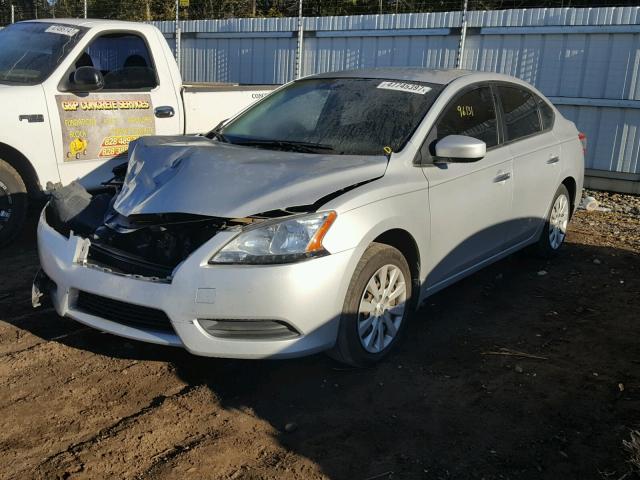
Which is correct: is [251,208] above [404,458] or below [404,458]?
above

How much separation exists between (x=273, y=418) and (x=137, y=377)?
2.91 ft

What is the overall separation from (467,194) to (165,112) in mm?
3365

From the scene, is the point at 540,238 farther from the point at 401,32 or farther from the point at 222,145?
the point at 401,32

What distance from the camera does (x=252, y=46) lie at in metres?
13.2

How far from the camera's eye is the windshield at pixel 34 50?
6.06 meters

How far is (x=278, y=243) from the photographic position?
347 centimetres

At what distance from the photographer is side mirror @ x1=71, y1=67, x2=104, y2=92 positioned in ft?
19.5

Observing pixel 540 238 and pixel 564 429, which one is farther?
pixel 540 238

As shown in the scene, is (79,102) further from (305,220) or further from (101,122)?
(305,220)

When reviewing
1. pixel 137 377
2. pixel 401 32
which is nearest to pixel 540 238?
pixel 137 377

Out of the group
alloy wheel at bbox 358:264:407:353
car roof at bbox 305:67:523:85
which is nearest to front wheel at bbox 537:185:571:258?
car roof at bbox 305:67:523:85

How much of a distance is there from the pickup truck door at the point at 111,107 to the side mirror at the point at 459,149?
304 cm

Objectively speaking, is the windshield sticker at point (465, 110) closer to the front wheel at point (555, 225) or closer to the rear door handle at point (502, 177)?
the rear door handle at point (502, 177)

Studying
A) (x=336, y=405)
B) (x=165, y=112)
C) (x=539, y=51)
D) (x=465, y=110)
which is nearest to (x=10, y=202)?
(x=165, y=112)
